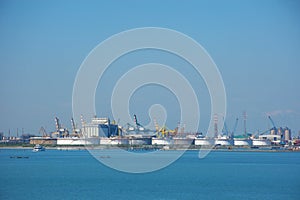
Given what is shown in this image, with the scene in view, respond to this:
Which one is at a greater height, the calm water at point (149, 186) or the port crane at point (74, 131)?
the port crane at point (74, 131)

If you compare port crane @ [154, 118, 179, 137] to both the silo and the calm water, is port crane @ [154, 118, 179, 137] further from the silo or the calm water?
the calm water

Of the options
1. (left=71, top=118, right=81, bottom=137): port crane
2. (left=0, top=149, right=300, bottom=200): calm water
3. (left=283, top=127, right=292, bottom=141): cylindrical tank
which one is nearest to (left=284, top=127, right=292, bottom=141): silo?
(left=283, top=127, right=292, bottom=141): cylindrical tank

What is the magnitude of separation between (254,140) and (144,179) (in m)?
72.4

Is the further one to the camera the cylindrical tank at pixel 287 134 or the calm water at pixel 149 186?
the cylindrical tank at pixel 287 134

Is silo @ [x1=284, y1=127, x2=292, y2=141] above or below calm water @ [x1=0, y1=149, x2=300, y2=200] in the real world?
above

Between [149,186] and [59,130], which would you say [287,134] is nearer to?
[59,130]

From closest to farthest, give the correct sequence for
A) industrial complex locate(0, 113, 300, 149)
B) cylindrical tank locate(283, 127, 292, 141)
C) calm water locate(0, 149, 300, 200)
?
calm water locate(0, 149, 300, 200) < industrial complex locate(0, 113, 300, 149) < cylindrical tank locate(283, 127, 292, 141)

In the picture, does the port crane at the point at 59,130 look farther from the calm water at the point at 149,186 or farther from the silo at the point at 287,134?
the calm water at the point at 149,186

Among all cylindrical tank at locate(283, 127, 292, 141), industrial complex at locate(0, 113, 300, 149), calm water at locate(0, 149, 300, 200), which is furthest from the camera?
cylindrical tank at locate(283, 127, 292, 141)

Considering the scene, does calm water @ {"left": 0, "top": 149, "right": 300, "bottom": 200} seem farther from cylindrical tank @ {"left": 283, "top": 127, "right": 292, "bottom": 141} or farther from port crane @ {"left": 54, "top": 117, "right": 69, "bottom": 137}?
cylindrical tank @ {"left": 283, "top": 127, "right": 292, "bottom": 141}

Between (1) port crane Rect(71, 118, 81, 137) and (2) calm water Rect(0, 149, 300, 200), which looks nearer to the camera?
(2) calm water Rect(0, 149, 300, 200)

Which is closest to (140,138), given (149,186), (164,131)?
(164,131)

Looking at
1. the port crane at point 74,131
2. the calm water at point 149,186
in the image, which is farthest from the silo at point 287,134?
the calm water at point 149,186

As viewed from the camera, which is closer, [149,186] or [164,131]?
[149,186]
